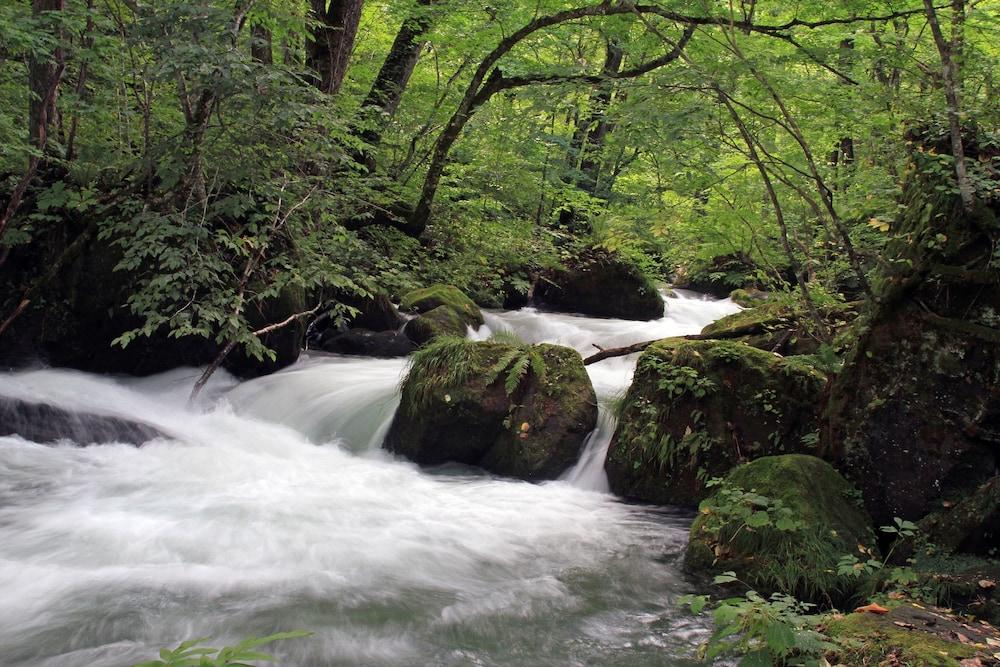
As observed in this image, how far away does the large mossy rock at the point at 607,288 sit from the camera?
15.1m

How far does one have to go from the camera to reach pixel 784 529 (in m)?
4.20

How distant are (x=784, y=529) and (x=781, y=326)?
3982 millimetres

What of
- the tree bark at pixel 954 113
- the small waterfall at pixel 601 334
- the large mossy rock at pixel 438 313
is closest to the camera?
the tree bark at pixel 954 113

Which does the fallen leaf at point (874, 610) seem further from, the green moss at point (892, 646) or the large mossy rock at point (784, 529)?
the large mossy rock at point (784, 529)

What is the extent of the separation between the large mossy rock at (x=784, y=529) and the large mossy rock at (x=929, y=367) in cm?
32

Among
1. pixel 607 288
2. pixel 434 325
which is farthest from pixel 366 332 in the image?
pixel 607 288

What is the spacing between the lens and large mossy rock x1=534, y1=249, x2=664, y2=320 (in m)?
15.1

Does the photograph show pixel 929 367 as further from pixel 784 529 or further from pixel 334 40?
pixel 334 40

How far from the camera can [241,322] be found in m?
7.27

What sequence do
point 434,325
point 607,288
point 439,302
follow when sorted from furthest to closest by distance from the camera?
point 607,288, point 439,302, point 434,325

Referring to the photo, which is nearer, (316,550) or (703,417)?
(316,550)

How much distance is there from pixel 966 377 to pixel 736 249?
3618mm

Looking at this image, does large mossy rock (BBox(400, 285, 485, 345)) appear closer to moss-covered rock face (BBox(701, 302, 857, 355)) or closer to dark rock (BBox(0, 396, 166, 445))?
moss-covered rock face (BBox(701, 302, 857, 355))

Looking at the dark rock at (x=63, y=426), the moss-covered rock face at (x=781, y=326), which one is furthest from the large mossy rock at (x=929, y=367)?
the dark rock at (x=63, y=426)
